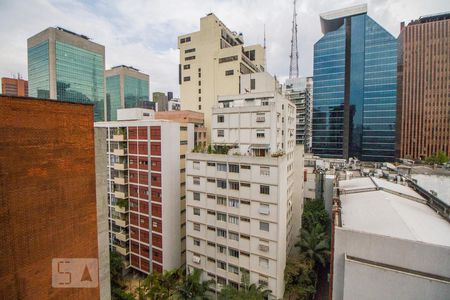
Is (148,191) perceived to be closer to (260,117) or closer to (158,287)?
(158,287)

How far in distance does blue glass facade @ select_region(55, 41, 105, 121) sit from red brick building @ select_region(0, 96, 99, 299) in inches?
3372

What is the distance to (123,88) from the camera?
119 meters

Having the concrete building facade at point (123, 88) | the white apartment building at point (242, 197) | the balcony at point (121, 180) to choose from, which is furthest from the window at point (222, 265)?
the concrete building facade at point (123, 88)

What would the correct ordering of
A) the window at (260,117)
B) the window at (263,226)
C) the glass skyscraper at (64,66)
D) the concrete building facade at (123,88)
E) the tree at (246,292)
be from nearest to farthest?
the tree at (246,292) < the window at (263,226) < the window at (260,117) < the glass skyscraper at (64,66) < the concrete building facade at (123,88)

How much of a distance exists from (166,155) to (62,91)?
80272 millimetres

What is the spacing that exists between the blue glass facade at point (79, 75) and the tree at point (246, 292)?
290 ft

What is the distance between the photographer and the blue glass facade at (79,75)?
3196 inches

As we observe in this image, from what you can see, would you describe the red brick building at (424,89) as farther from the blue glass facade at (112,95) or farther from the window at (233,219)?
the blue glass facade at (112,95)

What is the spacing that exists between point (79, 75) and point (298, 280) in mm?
102458

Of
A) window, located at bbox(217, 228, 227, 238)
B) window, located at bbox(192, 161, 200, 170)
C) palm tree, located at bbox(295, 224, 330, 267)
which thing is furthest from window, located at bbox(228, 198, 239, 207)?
palm tree, located at bbox(295, 224, 330, 267)

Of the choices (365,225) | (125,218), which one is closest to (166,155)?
(125,218)

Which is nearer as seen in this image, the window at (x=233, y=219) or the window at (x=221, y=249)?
the window at (x=233, y=219)

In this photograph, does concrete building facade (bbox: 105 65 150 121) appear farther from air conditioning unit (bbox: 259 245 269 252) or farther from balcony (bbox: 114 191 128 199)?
air conditioning unit (bbox: 259 245 269 252)

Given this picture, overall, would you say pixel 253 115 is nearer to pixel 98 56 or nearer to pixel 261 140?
pixel 261 140
